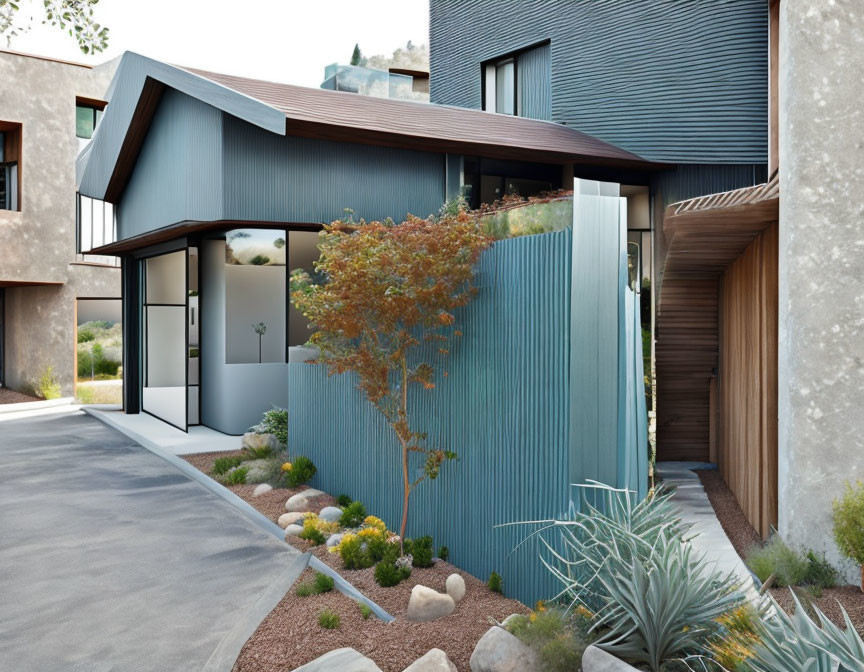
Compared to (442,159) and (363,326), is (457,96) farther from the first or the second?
(363,326)

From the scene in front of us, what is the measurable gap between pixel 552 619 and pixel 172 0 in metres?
51.6

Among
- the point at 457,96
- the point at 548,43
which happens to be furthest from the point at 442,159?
the point at 457,96

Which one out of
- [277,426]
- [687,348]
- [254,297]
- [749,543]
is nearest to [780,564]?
[749,543]

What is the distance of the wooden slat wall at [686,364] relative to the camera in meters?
11.9

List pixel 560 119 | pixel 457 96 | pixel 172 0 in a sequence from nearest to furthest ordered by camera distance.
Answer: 1. pixel 560 119
2. pixel 457 96
3. pixel 172 0

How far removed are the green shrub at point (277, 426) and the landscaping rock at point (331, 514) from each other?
315 cm

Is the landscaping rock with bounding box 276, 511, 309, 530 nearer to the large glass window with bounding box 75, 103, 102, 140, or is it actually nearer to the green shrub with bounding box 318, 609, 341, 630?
the green shrub with bounding box 318, 609, 341, 630

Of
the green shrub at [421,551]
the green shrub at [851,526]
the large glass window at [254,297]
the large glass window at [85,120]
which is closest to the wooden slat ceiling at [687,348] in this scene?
the green shrub at [851,526]

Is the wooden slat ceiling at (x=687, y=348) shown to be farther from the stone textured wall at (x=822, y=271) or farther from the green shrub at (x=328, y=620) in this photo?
the green shrub at (x=328, y=620)

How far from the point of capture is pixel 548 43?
1844 cm

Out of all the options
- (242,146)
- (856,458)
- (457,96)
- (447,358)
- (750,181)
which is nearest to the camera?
(856,458)

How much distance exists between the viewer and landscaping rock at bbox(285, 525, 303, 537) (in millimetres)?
8367

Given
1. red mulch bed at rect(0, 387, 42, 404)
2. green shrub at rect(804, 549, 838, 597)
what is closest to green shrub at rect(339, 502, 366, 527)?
green shrub at rect(804, 549, 838, 597)

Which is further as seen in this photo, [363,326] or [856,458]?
[363,326]
